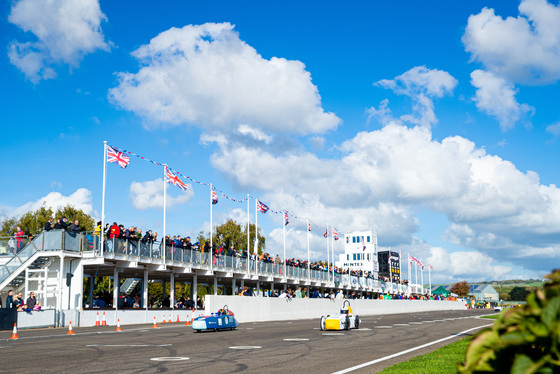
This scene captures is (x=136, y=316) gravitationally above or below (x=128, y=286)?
below

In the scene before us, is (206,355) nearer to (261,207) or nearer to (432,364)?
(432,364)

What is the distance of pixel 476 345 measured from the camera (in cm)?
247

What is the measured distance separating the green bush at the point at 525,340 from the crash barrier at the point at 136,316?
98.7ft

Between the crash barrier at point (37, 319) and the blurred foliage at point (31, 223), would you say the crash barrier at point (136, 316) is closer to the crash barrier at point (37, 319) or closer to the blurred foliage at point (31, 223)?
the crash barrier at point (37, 319)

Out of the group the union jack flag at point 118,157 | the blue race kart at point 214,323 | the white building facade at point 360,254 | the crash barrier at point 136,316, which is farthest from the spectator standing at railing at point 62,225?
the white building facade at point 360,254

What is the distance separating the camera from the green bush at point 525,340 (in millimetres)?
2211

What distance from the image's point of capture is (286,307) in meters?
44.3

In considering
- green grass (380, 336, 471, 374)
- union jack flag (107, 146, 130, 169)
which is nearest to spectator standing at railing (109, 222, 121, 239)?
union jack flag (107, 146, 130, 169)

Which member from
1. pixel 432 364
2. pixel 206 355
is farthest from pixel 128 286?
pixel 432 364

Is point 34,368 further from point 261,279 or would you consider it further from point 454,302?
point 454,302

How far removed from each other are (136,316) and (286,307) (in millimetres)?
12738

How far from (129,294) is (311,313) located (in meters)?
20.5

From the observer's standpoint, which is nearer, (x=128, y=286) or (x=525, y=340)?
(x=525, y=340)

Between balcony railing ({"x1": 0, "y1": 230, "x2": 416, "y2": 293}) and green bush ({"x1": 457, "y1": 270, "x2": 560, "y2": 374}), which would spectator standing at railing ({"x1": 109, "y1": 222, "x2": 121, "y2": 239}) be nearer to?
balcony railing ({"x1": 0, "y1": 230, "x2": 416, "y2": 293})
